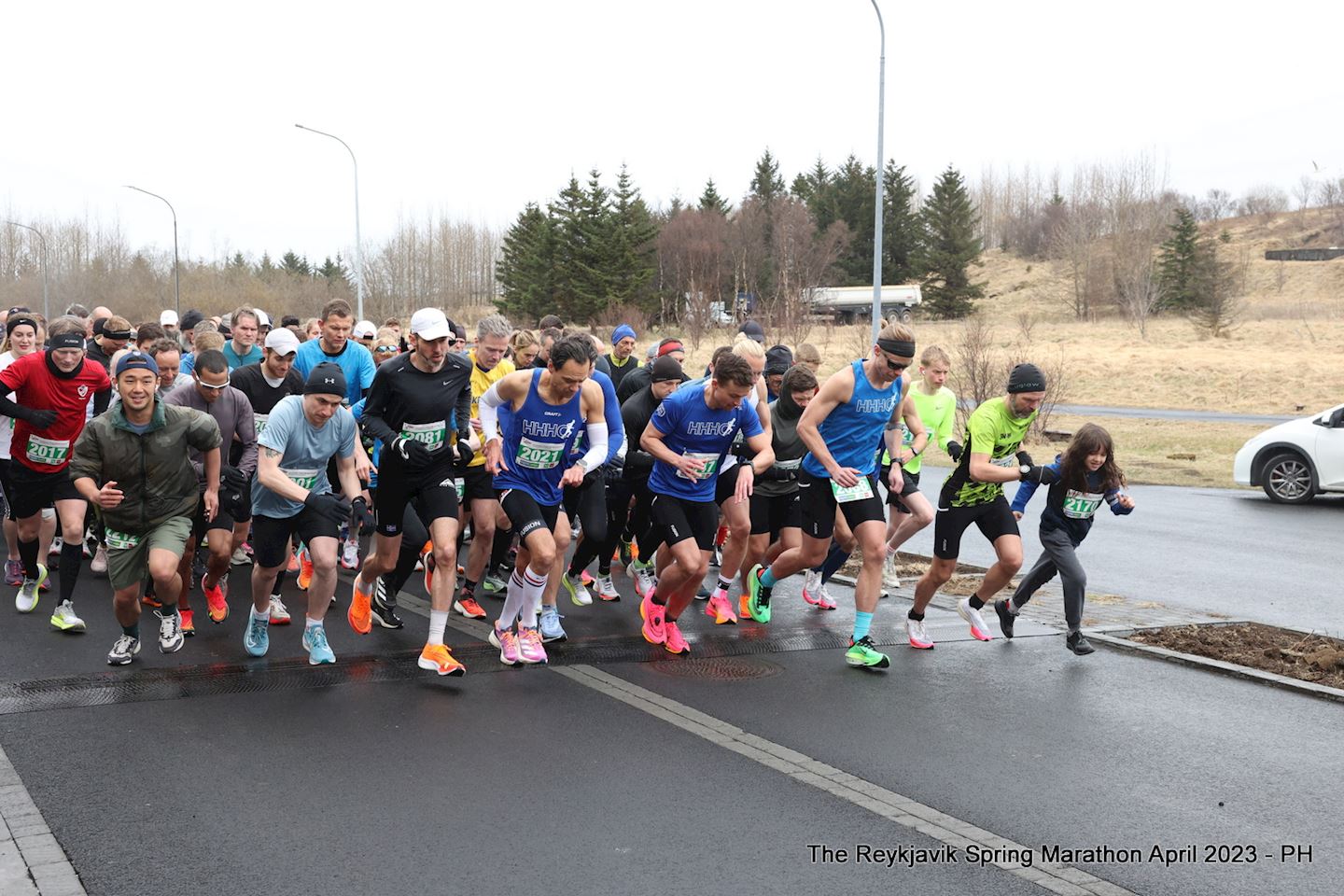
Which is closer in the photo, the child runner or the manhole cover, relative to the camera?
the manhole cover

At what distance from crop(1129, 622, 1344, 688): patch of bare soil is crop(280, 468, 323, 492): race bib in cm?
557

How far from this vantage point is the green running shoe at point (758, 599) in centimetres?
945

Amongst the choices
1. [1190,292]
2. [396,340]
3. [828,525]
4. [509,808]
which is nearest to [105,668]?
[509,808]

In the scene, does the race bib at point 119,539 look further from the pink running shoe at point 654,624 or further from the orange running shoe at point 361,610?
the pink running shoe at point 654,624

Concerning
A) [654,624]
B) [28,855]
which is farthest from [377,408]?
[28,855]

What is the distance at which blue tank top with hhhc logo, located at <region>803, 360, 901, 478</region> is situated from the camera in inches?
320

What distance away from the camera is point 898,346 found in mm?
7852

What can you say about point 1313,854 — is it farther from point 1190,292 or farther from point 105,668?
point 1190,292

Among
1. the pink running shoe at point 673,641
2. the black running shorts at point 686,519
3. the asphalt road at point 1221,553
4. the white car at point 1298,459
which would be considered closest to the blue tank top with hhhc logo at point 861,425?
the black running shorts at point 686,519

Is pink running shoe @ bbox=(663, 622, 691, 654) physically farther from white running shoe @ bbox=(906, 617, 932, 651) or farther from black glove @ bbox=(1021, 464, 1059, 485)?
black glove @ bbox=(1021, 464, 1059, 485)

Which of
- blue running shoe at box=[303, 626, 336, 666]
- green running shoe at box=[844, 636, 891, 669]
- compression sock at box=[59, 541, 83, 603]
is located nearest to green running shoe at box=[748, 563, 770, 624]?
green running shoe at box=[844, 636, 891, 669]

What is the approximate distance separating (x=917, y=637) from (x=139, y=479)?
197 inches

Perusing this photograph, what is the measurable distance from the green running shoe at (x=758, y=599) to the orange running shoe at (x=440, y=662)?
8.70 feet

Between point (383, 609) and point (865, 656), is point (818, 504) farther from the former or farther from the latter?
point (383, 609)
